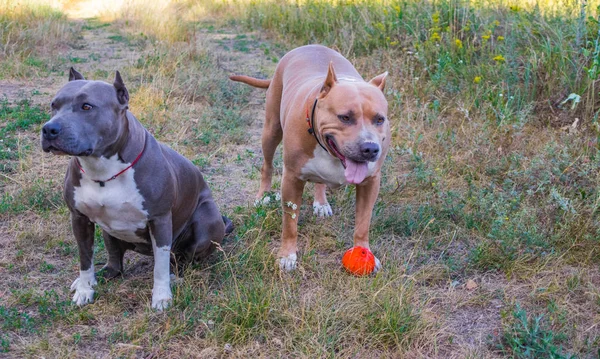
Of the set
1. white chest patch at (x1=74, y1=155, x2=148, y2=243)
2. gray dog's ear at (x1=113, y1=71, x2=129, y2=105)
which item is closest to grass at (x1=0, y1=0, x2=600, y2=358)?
white chest patch at (x1=74, y1=155, x2=148, y2=243)

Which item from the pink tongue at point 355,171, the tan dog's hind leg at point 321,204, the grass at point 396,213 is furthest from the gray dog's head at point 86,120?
the tan dog's hind leg at point 321,204

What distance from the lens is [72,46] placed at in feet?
31.1

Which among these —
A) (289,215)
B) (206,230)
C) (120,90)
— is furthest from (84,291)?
(289,215)

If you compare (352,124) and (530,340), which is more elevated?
(352,124)

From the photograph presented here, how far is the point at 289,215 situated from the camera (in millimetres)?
3947

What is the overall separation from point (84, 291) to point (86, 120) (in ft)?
3.40

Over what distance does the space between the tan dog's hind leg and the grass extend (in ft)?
0.36

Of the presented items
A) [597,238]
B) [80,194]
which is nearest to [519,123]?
[597,238]

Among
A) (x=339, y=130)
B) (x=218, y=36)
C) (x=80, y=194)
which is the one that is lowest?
(x=218, y=36)

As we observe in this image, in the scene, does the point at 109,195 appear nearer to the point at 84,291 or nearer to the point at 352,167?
the point at 84,291

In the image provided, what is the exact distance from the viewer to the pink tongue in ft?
11.5

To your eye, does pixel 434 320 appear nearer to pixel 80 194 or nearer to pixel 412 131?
pixel 80 194

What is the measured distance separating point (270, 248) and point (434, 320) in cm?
132

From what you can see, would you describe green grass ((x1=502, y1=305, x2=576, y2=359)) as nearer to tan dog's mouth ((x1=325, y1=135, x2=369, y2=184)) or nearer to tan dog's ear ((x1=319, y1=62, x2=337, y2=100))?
tan dog's mouth ((x1=325, y1=135, x2=369, y2=184))
